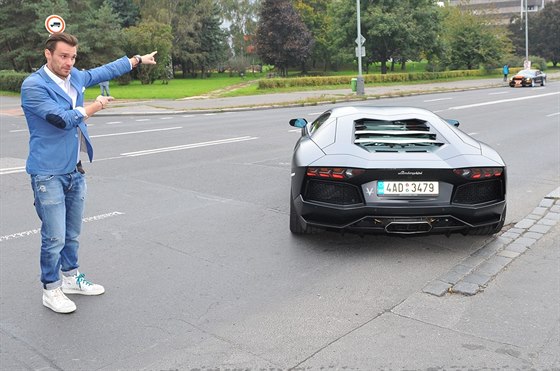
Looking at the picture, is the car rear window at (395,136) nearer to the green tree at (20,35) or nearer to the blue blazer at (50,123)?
the blue blazer at (50,123)

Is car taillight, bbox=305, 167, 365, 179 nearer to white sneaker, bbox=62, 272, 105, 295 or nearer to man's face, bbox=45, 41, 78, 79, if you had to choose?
white sneaker, bbox=62, 272, 105, 295

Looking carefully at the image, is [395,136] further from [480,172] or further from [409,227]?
[409,227]

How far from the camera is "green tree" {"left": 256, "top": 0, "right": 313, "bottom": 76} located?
64812 mm

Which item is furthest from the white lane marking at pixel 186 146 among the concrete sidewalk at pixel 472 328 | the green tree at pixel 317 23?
the green tree at pixel 317 23

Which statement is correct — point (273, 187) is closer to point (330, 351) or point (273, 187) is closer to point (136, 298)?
point (136, 298)

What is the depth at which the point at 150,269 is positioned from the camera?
490 cm

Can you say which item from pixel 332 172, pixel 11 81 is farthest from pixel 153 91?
pixel 332 172

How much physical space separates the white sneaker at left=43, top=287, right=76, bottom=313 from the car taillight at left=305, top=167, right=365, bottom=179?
7.48 ft

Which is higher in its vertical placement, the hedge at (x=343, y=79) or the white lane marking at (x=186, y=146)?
the hedge at (x=343, y=79)

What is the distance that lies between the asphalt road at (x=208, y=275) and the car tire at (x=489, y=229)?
131 millimetres

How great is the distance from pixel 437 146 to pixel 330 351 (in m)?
2.69

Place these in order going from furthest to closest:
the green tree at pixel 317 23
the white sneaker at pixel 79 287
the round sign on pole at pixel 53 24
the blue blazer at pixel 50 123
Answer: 1. the green tree at pixel 317 23
2. the round sign on pole at pixel 53 24
3. the white sneaker at pixel 79 287
4. the blue blazer at pixel 50 123

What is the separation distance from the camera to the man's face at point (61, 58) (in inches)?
148

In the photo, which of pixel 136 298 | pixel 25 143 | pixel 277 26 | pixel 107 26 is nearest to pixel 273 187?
pixel 136 298
